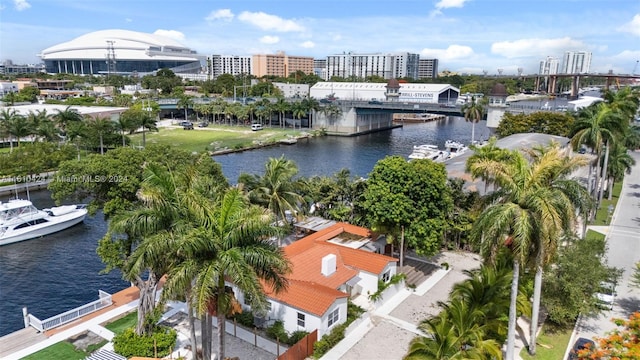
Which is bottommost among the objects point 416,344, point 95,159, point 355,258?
point 355,258

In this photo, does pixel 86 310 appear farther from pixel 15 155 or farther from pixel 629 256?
pixel 629 256

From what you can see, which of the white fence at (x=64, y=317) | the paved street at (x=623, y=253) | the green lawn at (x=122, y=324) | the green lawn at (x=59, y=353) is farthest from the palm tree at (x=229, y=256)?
the paved street at (x=623, y=253)

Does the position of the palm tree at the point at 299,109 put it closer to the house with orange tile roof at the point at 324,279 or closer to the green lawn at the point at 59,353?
the house with orange tile roof at the point at 324,279

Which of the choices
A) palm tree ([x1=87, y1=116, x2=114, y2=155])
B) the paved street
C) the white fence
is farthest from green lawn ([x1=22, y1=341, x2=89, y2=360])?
palm tree ([x1=87, y1=116, x2=114, y2=155])

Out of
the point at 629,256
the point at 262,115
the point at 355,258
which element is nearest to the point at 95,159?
the point at 355,258

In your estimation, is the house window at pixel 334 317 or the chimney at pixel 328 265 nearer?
the house window at pixel 334 317

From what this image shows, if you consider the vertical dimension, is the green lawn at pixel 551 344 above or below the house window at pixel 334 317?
below

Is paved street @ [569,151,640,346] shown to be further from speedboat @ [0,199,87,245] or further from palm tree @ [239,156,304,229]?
speedboat @ [0,199,87,245]

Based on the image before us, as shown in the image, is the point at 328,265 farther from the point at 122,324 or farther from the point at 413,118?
the point at 413,118
